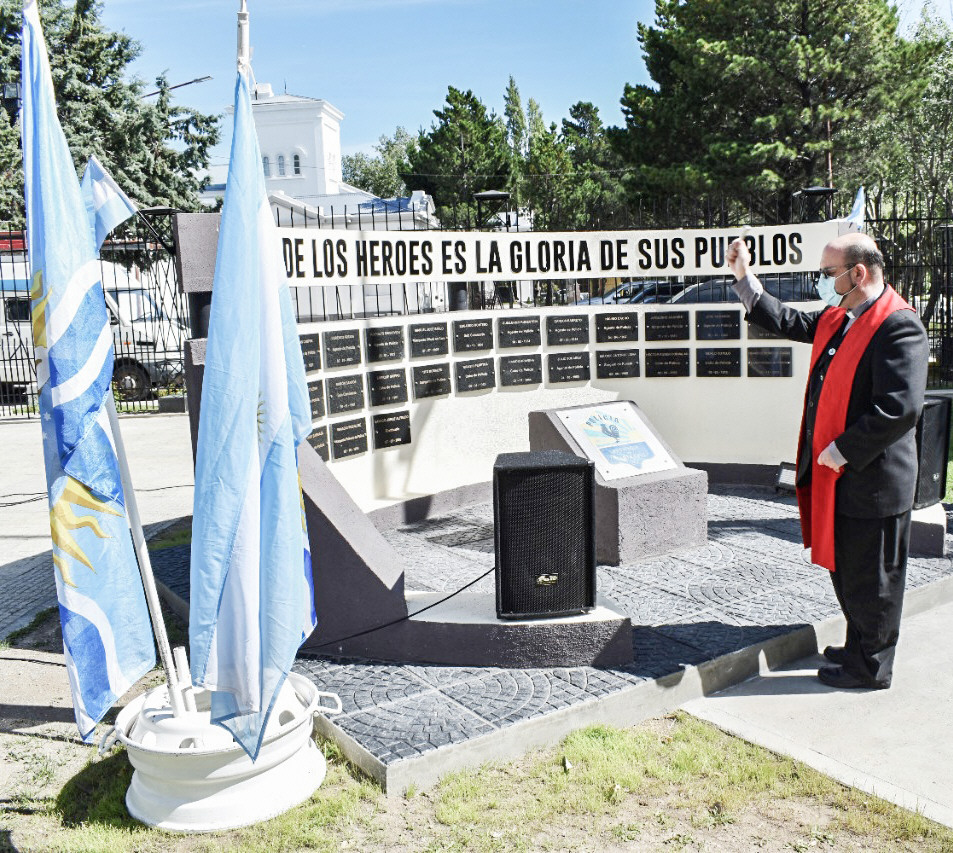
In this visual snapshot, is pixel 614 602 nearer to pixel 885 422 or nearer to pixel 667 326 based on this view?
pixel 885 422

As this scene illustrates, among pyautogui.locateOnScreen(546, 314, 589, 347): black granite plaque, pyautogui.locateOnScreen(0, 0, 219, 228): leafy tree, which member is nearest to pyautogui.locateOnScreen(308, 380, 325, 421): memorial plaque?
pyautogui.locateOnScreen(546, 314, 589, 347): black granite plaque

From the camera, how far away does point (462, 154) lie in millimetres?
41250

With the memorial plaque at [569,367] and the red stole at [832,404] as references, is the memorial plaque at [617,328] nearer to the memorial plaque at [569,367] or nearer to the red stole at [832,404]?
the memorial plaque at [569,367]

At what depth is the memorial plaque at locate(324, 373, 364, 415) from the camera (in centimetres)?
709

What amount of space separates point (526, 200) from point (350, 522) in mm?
42733

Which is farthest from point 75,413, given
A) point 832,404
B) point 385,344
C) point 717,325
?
point 717,325

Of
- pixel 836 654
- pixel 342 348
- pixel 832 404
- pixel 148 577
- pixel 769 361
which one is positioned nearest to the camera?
pixel 148 577

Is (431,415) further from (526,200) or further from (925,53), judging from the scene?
(526,200)

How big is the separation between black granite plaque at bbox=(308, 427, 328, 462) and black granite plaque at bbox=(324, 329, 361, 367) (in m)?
0.50

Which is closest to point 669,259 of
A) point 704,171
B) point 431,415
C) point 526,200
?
point 431,415

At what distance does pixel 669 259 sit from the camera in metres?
8.87

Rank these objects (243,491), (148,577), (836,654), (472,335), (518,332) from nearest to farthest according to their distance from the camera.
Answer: (243,491) < (148,577) < (836,654) < (472,335) < (518,332)

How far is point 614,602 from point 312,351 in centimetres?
291

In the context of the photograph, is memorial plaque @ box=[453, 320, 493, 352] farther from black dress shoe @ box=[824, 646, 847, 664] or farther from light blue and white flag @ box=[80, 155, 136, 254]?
light blue and white flag @ box=[80, 155, 136, 254]
